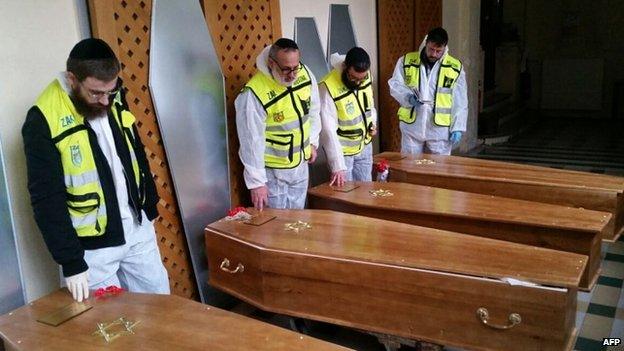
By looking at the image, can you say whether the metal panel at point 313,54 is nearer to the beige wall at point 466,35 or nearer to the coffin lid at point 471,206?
the coffin lid at point 471,206

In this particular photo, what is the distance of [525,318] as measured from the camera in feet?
6.26

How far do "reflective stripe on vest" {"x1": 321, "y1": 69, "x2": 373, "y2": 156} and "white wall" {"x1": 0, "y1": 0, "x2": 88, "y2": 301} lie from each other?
172cm

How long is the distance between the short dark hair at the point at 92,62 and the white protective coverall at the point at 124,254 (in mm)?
117

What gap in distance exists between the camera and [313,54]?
13.3ft

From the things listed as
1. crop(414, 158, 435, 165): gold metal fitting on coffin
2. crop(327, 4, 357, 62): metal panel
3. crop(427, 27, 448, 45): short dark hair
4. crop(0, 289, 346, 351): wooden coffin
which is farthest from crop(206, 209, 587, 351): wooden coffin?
crop(327, 4, 357, 62): metal panel

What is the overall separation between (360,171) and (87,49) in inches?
92.3

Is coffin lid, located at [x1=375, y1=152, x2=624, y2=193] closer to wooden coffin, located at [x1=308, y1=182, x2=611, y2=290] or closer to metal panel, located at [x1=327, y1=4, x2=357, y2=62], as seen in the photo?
wooden coffin, located at [x1=308, y1=182, x2=611, y2=290]

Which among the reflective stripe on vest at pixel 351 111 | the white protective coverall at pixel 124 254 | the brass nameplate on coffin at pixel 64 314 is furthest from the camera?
the reflective stripe on vest at pixel 351 111

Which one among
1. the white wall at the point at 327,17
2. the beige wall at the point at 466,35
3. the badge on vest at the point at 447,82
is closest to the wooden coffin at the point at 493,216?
the badge on vest at the point at 447,82

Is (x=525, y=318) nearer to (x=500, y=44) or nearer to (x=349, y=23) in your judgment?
(x=349, y=23)

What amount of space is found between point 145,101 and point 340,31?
2174 millimetres

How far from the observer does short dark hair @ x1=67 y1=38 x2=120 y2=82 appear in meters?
1.86

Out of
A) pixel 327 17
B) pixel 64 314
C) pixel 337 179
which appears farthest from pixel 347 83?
pixel 64 314

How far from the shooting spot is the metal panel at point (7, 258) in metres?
2.08
